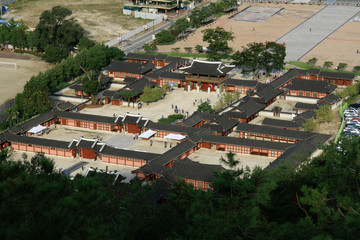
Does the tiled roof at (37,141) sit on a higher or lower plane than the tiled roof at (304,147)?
lower

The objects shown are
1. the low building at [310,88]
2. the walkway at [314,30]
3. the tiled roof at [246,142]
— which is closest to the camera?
the tiled roof at [246,142]

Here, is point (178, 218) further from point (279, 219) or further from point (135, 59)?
point (135, 59)

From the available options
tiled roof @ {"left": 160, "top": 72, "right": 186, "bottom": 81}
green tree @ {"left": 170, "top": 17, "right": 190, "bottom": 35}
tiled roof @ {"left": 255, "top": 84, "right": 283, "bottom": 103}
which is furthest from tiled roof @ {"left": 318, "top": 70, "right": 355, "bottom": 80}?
green tree @ {"left": 170, "top": 17, "right": 190, "bottom": 35}

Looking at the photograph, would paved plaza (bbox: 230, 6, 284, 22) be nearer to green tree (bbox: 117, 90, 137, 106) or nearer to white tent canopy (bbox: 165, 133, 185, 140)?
green tree (bbox: 117, 90, 137, 106)

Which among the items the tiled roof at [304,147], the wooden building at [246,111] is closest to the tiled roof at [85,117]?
the wooden building at [246,111]

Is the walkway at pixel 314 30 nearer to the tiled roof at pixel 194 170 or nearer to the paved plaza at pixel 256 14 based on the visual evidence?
the paved plaza at pixel 256 14

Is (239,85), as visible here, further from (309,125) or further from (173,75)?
(309,125)
